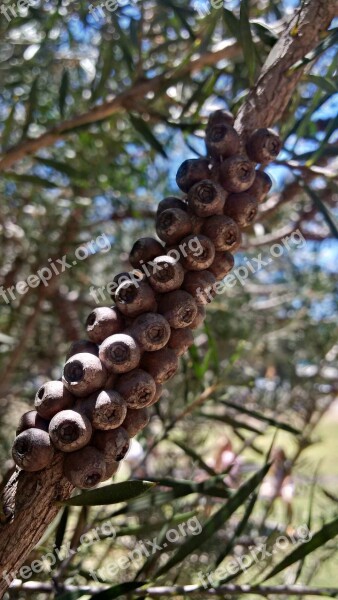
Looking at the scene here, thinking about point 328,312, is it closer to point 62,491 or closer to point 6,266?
point 6,266

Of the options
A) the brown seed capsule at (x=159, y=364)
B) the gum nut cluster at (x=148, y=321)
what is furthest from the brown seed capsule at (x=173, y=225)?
the brown seed capsule at (x=159, y=364)

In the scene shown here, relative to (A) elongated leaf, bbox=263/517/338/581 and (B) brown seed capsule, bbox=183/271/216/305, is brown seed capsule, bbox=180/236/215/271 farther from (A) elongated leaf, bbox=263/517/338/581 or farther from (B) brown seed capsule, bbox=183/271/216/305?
(A) elongated leaf, bbox=263/517/338/581

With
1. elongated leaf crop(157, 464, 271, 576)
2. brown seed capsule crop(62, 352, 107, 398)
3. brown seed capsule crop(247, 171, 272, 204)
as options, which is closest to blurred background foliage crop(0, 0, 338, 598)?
elongated leaf crop(157, 464, 271, 576)

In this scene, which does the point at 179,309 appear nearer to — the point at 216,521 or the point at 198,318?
the point at 198,318

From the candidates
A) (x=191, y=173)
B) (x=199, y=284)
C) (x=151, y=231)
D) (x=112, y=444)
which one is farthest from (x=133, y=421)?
(x=151, y=231)

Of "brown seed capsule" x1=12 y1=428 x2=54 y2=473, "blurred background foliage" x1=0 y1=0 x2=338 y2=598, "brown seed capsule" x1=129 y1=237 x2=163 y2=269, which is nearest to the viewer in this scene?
"brown seed capsule" x1=12 y1=428 x2=54 y2=473

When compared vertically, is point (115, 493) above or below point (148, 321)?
below
